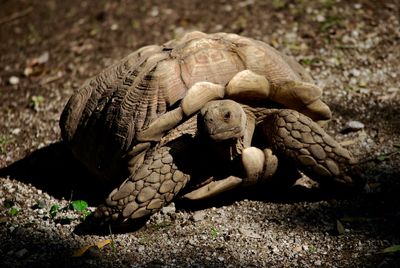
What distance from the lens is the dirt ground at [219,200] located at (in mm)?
2828

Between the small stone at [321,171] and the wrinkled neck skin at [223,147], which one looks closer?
the wrinkled neck skin at [223,147]

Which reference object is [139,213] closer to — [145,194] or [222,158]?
[145,194]

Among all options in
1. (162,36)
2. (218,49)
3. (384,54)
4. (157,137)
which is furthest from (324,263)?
(162,36)

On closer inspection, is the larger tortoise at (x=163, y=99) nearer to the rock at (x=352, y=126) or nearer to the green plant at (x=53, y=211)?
the green plant at (x=53, y=211)

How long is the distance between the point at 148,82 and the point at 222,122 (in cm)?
53

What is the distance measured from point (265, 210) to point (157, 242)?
652 mm

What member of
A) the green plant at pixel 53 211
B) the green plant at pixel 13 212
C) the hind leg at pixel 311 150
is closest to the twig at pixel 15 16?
the green plant at pixel 13 212

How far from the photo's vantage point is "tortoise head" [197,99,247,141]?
2.80 metres

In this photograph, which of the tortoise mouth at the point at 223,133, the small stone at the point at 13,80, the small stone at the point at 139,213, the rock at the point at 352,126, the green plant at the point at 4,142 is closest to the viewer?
the tortoise mouth at the point at 223,133

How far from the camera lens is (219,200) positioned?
3227 mm

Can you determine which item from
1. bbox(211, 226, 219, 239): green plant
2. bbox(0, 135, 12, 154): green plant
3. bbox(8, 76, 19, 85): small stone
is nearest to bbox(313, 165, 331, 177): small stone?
bbox(211, 226, 219, 239): green plant

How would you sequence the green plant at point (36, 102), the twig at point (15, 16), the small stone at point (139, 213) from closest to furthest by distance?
the small stone at point (139, 213) < the green plant at point (36, 102) < the twig at point (15, 16)

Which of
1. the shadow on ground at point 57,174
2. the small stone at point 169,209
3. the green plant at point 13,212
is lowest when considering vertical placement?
the shadow on ground at point 57,174

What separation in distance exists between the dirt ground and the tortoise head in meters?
0.54
